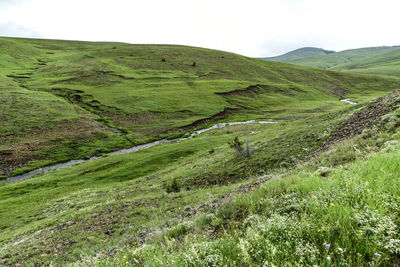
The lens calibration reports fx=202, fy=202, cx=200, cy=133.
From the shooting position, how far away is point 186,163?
31.3 meters

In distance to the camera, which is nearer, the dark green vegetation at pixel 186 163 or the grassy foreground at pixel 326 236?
the grassy foreground at pixel 326 236

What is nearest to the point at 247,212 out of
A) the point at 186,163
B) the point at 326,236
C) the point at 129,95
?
the point at 326,236

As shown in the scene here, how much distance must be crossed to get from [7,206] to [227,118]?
203 feet

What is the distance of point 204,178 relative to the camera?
766 inches

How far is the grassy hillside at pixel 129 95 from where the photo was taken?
166ft

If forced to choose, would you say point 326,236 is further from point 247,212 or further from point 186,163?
point 186,163

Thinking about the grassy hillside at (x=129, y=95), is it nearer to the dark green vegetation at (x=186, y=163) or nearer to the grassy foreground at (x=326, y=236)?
the dark green vegetation at (x=186, y=163)

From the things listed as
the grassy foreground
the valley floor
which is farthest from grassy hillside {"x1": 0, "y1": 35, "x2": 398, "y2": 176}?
the grassy foreground

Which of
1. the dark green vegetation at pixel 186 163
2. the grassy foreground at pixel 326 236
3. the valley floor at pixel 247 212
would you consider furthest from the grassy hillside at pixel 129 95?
the grassy foreground at pixel 326 236

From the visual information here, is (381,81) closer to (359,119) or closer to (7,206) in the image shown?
(359,119)

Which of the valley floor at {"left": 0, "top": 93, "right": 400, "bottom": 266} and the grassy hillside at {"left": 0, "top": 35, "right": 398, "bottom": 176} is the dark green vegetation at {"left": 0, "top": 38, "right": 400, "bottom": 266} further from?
the grassy hillside at {"left": 0, "top": 35, "right": 398, "bottom": 176}

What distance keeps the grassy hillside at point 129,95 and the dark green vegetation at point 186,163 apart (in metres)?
0.57

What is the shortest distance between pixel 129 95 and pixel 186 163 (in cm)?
5869

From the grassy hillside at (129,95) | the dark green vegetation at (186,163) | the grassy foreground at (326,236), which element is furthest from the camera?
the grassy hillside at (129,95)
